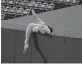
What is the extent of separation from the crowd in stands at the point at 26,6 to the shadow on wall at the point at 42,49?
4.64ft

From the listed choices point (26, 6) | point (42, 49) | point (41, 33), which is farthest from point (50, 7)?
Result: point (42, 49)

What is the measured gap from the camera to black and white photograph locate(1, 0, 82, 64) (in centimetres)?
348

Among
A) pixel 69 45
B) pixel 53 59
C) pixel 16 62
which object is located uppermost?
pixel 69 45

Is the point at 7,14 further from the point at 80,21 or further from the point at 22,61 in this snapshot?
the point at 22,61

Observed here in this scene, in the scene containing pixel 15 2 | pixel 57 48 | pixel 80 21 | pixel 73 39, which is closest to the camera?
pixel 73 39

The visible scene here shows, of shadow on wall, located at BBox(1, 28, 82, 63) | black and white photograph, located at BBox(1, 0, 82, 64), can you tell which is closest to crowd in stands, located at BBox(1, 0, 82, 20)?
black and white photograph, located at BBox(1, 0, 82, 64)

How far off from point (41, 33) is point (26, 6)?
235 centimetres

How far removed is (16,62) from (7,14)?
2029mm

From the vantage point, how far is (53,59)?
11.8ft

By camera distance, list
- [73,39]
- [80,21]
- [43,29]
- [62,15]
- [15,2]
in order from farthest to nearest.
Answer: [15,2] → [62,15] → [80,21] → [43,29] → [73,39]

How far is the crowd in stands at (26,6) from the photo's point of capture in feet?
19.4

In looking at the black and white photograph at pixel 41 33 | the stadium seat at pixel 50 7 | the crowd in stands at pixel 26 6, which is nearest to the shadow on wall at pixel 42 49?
the black and white photograph at pixel 41 33

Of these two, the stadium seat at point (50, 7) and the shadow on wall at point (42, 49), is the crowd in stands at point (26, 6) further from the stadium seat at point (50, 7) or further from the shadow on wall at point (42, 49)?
the shadow on wall at point (42, 49)

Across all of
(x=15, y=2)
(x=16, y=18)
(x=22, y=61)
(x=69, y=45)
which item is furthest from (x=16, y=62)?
(x=15, y=2)
